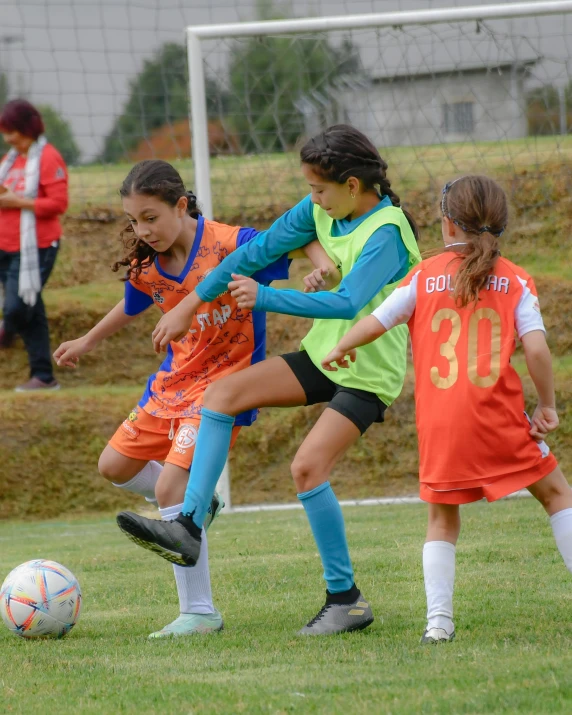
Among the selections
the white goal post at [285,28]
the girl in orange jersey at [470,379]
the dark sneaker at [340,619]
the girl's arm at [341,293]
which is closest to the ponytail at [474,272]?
the girl in orange jersey at [470,379]

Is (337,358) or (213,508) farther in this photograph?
(213,508)

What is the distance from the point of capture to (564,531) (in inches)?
136

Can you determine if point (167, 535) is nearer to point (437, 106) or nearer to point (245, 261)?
point (245, 261)

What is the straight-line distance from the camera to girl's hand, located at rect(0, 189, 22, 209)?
29.1ft

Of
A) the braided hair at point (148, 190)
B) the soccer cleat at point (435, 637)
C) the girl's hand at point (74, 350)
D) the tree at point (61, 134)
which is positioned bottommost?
the soccer cleat at point (435, 637)

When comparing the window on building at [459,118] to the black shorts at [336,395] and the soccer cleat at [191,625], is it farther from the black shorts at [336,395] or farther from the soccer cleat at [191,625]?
the soccer cleat at [191,625]

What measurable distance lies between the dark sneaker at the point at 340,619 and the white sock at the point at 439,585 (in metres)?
0.41

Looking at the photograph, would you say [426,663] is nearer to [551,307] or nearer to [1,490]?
[1,490]

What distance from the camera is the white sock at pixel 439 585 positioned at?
3.43 meters

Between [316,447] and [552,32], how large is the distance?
19.8ft

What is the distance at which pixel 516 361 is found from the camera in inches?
401

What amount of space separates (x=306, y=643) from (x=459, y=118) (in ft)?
22.7

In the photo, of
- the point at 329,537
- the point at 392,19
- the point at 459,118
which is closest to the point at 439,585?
the point at 329,537

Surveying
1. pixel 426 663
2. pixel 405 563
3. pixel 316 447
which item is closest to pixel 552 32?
pixel 405 563
